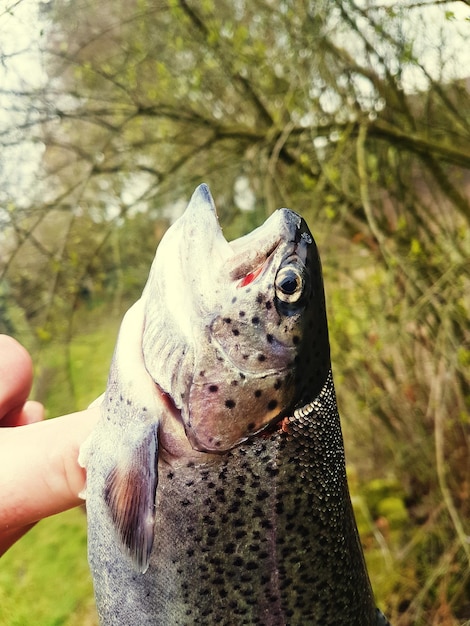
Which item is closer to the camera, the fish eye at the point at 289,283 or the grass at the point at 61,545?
the fish eye at the point at 289,283

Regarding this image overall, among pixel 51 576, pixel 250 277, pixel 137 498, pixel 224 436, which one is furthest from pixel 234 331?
pixel 51 576

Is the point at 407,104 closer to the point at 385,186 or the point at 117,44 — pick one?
the point at 385,186

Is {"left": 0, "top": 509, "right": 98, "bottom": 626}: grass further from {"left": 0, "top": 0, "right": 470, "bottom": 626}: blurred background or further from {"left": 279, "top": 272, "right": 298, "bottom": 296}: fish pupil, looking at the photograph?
{"left": 279, "top": 272, "right": 298, "bottom": 296}: fish pupil

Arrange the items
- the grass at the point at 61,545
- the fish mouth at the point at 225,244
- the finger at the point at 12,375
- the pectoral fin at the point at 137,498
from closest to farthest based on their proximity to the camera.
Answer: the pectoral fin at the point at 137,498, the fish mouth at the point at 225,244, the finger at the point at 12,375, the grass at the point at 61,545

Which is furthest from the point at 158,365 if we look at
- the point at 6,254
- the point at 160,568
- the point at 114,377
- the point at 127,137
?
the point at 127,137

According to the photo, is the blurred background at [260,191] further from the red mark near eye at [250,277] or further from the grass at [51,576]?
the red mark near eye at [250,277]

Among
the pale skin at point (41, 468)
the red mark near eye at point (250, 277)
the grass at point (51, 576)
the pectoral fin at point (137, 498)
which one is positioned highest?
the red mark near eye at point (250, 277)

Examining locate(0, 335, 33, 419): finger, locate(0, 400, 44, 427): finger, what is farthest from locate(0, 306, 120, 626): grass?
locate(0, 335, 33, 419): finger

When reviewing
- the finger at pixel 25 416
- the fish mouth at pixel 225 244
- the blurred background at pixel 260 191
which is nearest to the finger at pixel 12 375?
the finger at pixel 25 416
